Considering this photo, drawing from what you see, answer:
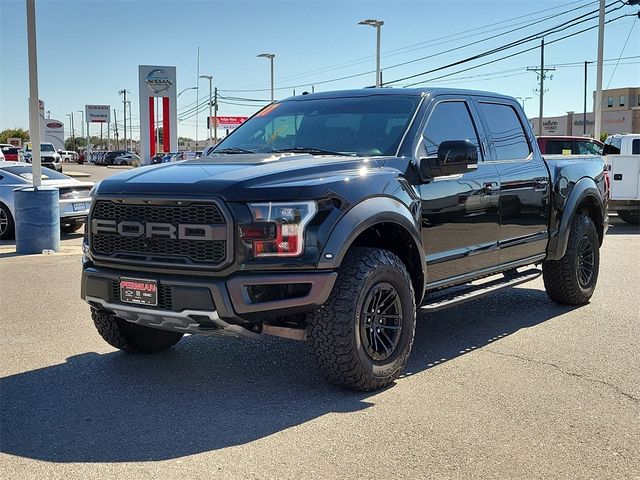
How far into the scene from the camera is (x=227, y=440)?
395 centimetres

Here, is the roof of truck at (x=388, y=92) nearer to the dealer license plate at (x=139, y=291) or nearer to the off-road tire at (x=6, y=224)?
the dealer license plate at (x=139, y=291)

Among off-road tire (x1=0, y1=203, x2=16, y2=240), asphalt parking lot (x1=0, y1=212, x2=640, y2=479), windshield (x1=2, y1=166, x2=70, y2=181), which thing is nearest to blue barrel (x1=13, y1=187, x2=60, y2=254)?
off-road tire (x1=0, y1=203, x2=16, y2=240)

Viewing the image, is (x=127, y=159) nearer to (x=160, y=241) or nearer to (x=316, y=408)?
(x=160, y=241)

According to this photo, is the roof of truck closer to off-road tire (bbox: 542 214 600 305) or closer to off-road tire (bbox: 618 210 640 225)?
off-road tire (bbox: 542 214 600 305)

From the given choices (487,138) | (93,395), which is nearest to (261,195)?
(93,395)

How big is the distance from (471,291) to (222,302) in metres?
2.48

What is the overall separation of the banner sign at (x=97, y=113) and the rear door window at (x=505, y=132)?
362 ft

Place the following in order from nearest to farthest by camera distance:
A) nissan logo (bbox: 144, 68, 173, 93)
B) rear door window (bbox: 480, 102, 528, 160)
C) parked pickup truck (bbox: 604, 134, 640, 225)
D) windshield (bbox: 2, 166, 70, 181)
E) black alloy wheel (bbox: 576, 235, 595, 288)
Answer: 1. rear door window (bbox: 480, 102, 528, 160)
2. black alloy wheel (bbox: 576, 235, 595, 288)
3. windshield (bbox: 2, 166, 70, 181)
4. parked pickup truck (bbox: 604, 134, 640, 225)
5. nissan logo (bbox: 144, 68, 173, 93)

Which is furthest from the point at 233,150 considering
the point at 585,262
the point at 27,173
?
the point at 27,173

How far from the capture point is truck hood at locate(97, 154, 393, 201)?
429cm

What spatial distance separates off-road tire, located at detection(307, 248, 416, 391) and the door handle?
1.50 meters

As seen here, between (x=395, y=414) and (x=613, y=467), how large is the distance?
1.23 meters

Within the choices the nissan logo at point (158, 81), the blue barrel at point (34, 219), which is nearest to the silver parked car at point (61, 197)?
the blue barrel at point (34, 219)

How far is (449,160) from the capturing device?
17.0ft
